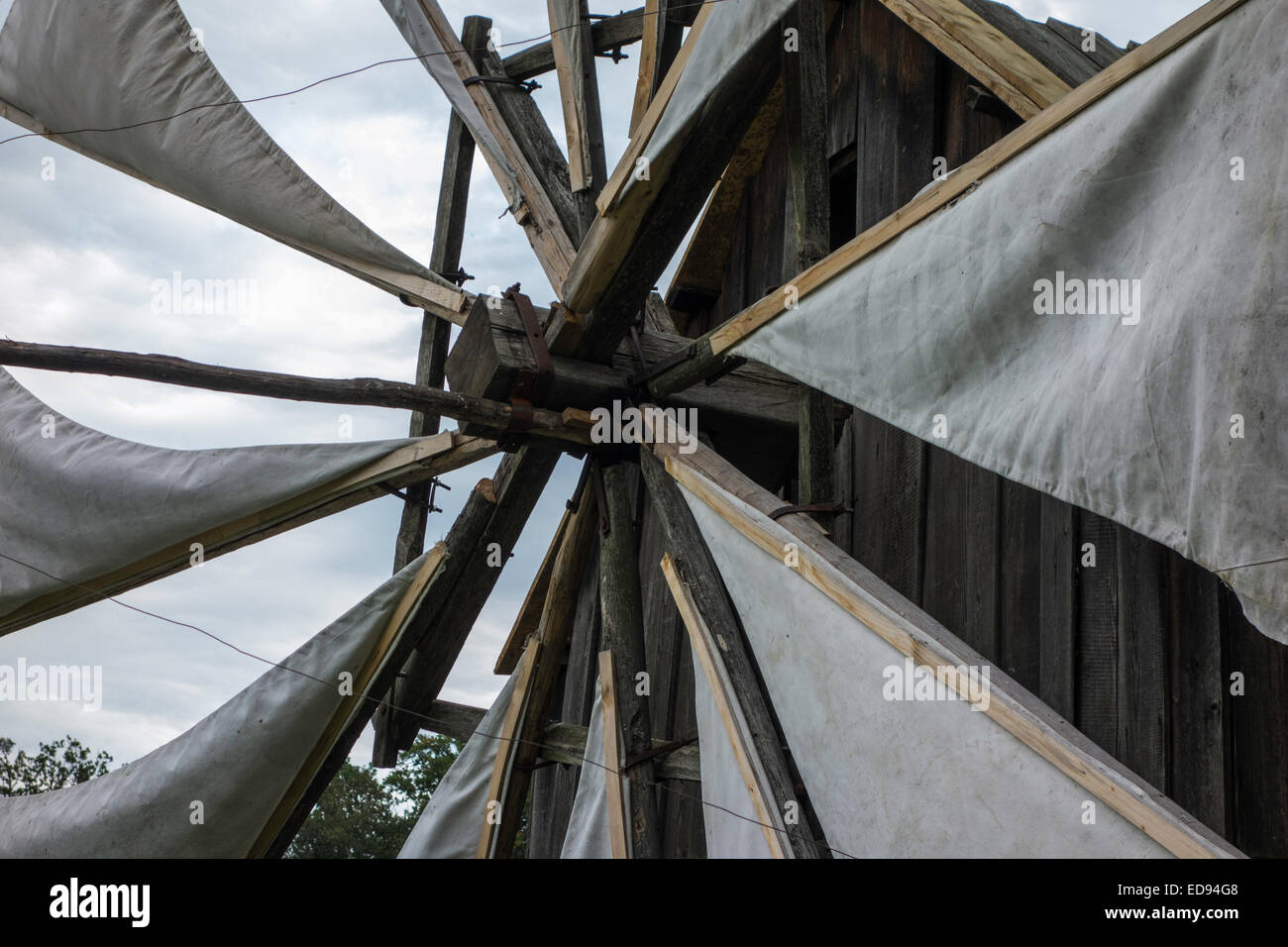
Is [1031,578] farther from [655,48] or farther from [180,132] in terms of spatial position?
[180,132]

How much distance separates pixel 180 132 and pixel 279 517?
1.45 metres

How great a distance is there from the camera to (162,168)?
5.00 meters

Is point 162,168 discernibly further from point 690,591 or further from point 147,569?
point 690,591

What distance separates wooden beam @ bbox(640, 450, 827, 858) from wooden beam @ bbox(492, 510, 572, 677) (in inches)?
58.4

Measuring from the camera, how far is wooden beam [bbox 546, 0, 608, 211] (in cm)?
475

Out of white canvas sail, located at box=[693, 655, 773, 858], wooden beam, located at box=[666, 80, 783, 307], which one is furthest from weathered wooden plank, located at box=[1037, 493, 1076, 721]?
wooden beam, located at box=[666, 80, 783, 307]

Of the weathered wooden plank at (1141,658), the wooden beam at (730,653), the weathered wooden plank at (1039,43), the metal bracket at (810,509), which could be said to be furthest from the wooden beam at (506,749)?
the weathered wooden plank at (1039,43)

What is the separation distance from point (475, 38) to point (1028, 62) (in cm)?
272

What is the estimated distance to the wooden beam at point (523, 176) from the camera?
486 centimetres

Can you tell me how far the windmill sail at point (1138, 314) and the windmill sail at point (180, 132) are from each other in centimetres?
243

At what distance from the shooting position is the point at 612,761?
4.31 meters

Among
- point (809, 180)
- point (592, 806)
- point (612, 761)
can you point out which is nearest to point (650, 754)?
point (612, 761)

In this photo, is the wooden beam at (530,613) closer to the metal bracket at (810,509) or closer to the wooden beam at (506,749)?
the wooden beam at (506,749)
